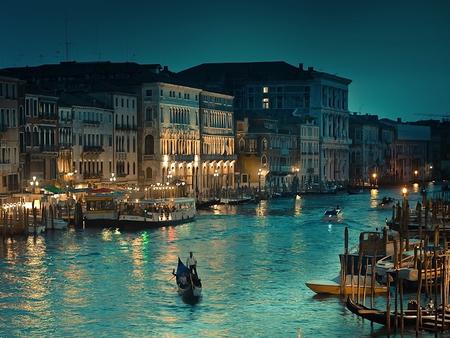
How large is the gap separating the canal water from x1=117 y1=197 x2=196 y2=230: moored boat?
68cm

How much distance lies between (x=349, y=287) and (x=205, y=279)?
4.47 m

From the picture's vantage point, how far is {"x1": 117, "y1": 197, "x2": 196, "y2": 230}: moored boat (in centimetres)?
4047

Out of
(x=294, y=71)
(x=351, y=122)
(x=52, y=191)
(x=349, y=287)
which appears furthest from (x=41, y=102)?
(x=351, y=122)

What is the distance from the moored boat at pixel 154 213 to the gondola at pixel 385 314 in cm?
1934

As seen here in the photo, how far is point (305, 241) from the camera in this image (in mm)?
36219

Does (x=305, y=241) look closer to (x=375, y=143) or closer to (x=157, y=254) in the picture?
(x=157, y=254)

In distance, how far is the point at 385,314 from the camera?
20766mm

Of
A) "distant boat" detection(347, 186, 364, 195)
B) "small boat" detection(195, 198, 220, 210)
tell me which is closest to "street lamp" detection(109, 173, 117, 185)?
"small boat" detection(195, 198, 220, 210)

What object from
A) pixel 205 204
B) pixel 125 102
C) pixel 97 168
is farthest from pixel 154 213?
pixel 125 102

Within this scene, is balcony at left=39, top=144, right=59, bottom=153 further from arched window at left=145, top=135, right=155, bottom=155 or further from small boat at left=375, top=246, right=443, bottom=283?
small boat at left=375, top=246, right=443, bottom=283

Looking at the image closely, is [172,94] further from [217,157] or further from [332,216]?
[332,216]

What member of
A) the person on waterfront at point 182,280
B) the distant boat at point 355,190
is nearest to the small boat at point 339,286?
the person on waterfront at point 182,280

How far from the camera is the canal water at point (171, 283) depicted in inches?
859

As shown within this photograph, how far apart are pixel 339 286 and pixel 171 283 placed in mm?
4330
